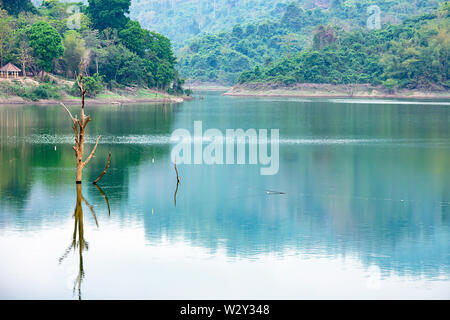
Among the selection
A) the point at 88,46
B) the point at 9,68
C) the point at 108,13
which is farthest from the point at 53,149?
the point at 108,13

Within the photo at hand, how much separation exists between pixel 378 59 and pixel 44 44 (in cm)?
10084

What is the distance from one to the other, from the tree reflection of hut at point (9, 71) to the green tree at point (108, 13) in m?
29.0

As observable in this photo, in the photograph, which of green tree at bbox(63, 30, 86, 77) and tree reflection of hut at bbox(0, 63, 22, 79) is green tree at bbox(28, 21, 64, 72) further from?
green tree at bbox(63, 30, 86, 77)

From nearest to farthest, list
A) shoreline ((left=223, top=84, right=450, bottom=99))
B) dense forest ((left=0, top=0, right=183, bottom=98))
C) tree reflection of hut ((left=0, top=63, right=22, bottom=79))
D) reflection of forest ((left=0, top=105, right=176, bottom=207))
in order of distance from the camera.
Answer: reflection of forest ((left=0, top=105, right=176, bottom=207)) < tree reflection of hut ((left=0, top=63, right=22, bottom=79)) < dense forest ((left=0, top=0, right=183, bottom=98)) < shoreline ((left=223, top=84, right=450, bottom=99))

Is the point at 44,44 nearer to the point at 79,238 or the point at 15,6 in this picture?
the point at 15,6

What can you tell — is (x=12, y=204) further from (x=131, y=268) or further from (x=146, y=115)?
(x=146, y=115)

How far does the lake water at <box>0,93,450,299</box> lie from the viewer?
21.9 m

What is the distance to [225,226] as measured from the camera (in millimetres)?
28891

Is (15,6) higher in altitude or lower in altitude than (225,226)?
higher
